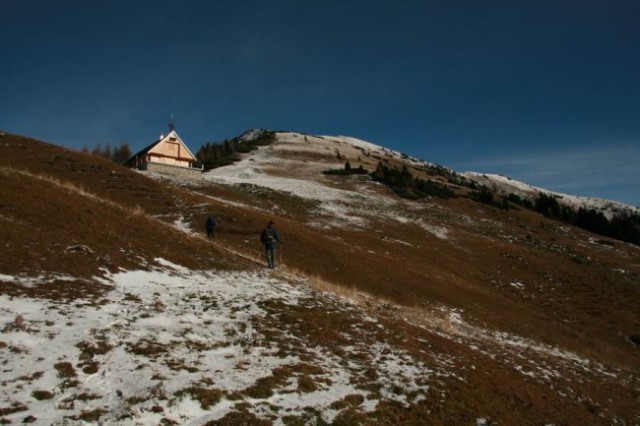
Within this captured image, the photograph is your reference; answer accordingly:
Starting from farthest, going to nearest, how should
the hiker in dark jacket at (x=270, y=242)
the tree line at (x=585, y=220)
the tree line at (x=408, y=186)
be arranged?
the tree line at (x=585, y=220) → the tree line at (x=408, y=186) → the hiker in dark jacket at (x=270, y=242)

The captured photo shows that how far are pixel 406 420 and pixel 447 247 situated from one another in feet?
151

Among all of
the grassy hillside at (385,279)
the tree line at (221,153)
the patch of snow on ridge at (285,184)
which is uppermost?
the tree line at (221,153)

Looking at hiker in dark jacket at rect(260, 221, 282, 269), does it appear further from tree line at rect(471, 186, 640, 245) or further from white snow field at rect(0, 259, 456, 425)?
tree line at rect(471, 186, 640, 245)

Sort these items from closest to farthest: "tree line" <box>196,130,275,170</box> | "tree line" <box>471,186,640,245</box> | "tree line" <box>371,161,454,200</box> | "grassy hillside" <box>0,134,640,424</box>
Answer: "grassy hillside" <box>0,134,640,424</box> < "tree line" <box>371,161,454,200</box> < "tree line" <box>471,186,640,245</box> < "tree line" <box>196,130,275,170</box>

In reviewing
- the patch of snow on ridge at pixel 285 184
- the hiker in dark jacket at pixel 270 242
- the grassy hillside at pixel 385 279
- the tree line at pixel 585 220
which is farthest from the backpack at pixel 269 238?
the tree line at pixel 585 220

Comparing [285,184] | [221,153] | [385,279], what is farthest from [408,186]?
[385,279]

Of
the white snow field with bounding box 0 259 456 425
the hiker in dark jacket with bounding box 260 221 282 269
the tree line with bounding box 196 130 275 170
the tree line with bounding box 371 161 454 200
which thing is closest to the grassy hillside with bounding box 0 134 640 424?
the white snow field with bounding box 0 259 456 425

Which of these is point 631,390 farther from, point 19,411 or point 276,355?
point 19,411

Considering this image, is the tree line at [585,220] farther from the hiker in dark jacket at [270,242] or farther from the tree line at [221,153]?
the hiker in dark jacket at [270,242]

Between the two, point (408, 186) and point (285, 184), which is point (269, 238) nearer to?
point (285, 184)

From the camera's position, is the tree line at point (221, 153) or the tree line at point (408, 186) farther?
the tree line at point (221, 153)

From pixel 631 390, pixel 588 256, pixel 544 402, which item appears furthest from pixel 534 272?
pixel 544 402

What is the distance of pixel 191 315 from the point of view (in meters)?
14.4

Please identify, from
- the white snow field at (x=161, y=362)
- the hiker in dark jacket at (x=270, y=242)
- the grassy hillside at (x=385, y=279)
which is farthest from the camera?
the hiker in dark jacket at (x=270, y=242)
